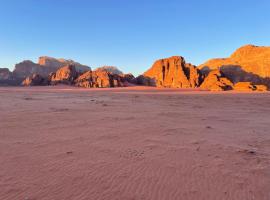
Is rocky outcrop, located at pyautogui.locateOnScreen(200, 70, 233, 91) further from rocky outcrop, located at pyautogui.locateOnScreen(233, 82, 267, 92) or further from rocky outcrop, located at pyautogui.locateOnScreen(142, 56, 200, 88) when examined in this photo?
rocky outcrop, located at pyautogui.locateOnScreen(142, 56, 200, 88)

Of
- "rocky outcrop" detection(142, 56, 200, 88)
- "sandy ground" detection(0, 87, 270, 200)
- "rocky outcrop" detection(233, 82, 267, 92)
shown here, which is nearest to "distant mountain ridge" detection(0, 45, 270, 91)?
"rocky outcrop" detection(142, 56, 200, 88)

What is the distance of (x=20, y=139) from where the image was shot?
15.9 ft

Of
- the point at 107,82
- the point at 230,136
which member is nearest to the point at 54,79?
the point at 107,82

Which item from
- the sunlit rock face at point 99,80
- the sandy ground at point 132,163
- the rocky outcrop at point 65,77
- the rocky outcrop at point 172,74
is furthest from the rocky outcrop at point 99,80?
the sandy ground at point 132,163

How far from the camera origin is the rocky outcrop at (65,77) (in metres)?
41.1

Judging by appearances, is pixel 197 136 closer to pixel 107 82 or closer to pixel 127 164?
pixel 127 164

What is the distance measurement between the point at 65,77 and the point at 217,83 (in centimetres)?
2800

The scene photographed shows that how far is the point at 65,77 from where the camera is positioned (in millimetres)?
42500

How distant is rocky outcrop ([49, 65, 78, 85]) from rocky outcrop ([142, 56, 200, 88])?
1342 cm

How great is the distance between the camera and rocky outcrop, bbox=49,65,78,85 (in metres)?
41.1

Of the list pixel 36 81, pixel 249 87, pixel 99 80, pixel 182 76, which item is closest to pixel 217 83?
pixel 249 87

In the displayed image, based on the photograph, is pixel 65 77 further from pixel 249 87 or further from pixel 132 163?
pixel 132 163

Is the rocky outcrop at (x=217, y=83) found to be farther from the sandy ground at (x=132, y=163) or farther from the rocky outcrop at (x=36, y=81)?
the rocky outcrop at (x=36, y=81)

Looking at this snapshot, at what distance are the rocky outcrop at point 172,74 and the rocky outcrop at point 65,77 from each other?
44.0 feet
